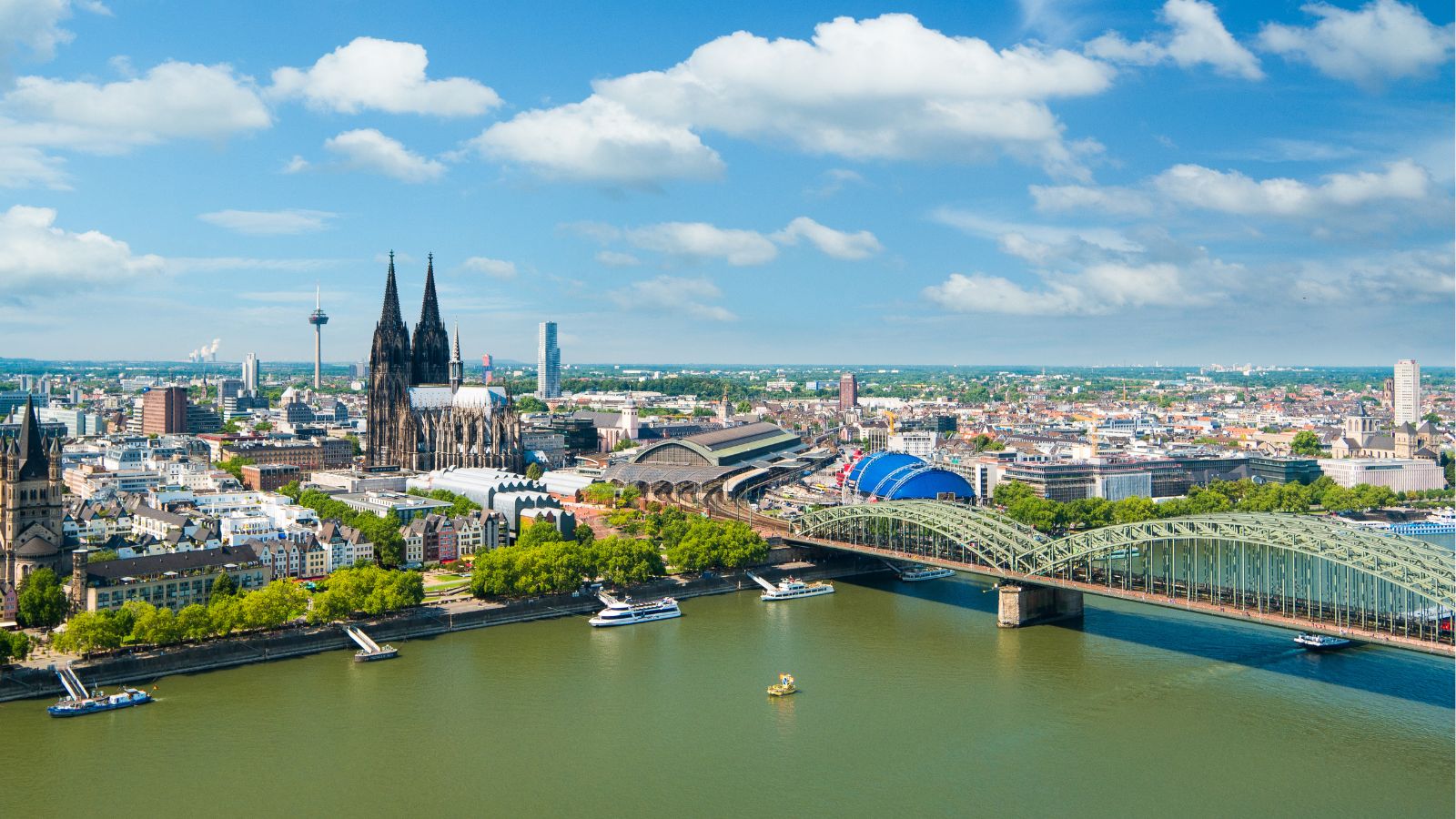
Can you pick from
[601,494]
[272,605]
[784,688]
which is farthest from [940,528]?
[601,494]

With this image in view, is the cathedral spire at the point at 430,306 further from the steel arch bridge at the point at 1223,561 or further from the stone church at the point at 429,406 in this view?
the steel arch bridge at the point at 1223,561

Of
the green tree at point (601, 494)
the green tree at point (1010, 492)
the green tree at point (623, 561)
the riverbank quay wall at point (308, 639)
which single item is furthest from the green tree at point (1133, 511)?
the green tree at point (601, 494)

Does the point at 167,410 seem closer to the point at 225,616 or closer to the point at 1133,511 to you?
the point at 225,616

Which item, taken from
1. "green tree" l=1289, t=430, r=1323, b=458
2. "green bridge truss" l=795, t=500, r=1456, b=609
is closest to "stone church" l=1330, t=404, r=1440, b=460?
"green tree" l=1289, t=430, r=1323, b=458

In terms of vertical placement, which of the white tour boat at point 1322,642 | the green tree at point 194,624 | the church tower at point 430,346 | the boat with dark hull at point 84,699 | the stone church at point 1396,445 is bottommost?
the boat with dark hull at point 84,699

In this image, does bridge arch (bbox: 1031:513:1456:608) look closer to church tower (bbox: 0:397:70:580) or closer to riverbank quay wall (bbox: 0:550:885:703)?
riverbank quay wall (bbox: 0:550:885:703)

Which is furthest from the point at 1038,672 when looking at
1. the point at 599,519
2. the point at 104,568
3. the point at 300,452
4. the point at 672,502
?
the point at 300,452
